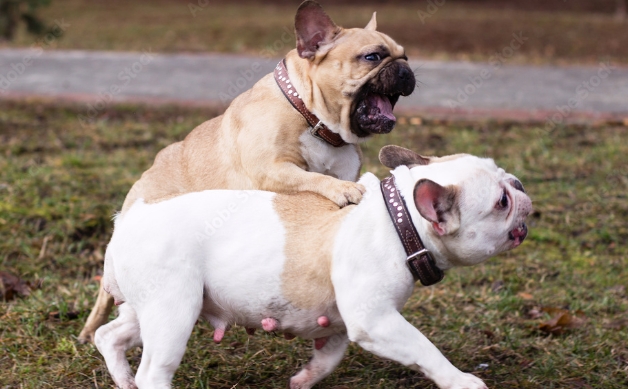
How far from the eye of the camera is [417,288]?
17.1 ft

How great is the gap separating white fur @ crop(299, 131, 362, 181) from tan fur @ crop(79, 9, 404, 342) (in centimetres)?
4

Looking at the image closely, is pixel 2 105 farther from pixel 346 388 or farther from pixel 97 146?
pixel 346 388

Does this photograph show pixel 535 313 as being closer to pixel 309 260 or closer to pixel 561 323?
pixel 561 323

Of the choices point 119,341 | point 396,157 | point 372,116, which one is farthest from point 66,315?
point 396,157

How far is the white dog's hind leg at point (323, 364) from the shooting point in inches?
150

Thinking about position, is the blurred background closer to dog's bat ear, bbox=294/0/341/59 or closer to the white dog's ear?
the white dog's ear

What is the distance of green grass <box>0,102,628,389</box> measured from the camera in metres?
4.13

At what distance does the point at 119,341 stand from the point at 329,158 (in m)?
1.39

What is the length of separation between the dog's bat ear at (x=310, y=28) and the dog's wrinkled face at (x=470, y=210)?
1.26 meters

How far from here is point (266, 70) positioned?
11.2 m

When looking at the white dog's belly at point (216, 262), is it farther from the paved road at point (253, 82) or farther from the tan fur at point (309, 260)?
the paved road at point (253, 82)

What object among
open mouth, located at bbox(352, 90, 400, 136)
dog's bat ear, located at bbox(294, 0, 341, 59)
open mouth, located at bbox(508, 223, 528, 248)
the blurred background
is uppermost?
dog's bat ear, located at bbox(294, 0, 341, 59)

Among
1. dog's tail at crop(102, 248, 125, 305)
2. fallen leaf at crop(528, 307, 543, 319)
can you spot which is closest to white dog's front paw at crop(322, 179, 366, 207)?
dog's tail at crop(102, 248, 125, 305)

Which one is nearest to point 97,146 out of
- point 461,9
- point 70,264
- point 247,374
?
point 70,264
